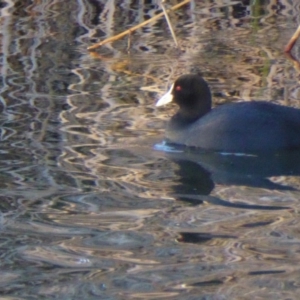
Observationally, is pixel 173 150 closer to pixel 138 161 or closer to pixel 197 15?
pixel 138 161

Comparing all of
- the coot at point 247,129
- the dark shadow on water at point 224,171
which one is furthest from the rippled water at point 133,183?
the coot at point 247,129

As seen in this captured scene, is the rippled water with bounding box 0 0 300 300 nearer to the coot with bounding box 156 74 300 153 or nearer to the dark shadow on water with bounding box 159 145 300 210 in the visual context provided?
the dark shadow on water with bounding box 159 145 300 210

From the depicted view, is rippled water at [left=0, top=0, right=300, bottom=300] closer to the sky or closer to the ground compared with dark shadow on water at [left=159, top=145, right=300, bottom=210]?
closer to the sky

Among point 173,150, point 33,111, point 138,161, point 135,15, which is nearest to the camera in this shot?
point 138,161

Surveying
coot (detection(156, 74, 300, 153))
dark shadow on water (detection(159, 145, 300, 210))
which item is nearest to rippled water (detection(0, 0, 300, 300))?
dark shadow on water (detection(159, 145, 300, 210))

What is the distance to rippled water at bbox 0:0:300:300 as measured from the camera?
3879 mm

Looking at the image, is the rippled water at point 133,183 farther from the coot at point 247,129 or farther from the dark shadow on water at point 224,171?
the coot at point 247,129

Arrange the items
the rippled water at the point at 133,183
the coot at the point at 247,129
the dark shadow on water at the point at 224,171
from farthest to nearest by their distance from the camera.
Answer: the coot at the point at 247,129, the dark shadow on water at the point at 224,171, the rippled water at the point at 133,183

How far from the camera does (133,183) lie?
536 centimetres

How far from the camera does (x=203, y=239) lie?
14.3ft

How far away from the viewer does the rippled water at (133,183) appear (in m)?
3.88

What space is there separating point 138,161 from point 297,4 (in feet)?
21.0

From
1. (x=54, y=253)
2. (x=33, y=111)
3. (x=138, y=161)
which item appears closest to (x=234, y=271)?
(x=54, y=253)

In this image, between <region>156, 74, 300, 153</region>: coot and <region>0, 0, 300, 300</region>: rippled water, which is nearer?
<region>0, 0, 300, 300</region>: rippled water
